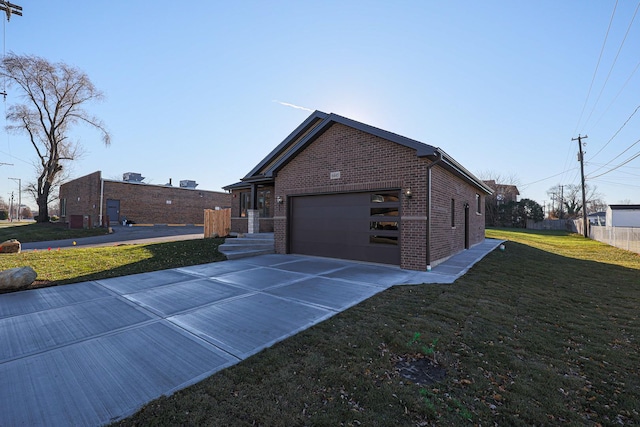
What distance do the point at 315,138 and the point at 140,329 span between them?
336 inches

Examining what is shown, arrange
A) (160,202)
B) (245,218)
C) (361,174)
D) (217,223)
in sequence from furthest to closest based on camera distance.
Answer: (160,202) → (245,218) → (217,223) → (361,174)

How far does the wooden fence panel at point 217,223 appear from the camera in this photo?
16359 mm

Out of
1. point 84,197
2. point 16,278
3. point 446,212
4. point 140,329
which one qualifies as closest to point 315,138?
point 446,212

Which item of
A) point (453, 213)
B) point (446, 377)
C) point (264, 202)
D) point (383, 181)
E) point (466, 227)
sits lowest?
point (446, 377)

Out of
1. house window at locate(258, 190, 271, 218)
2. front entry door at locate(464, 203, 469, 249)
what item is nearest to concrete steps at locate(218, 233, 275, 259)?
house window at locate(258, 190, 271, 218)

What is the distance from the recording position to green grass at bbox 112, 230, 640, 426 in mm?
2496

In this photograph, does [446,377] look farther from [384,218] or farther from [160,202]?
[160,202]

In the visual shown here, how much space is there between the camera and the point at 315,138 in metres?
10.9

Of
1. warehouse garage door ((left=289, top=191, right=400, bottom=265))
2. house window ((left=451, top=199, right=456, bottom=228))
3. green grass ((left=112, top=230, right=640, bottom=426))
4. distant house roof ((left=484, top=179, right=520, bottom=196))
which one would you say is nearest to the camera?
green grass ((left=112, top=230, right=640, bottom=426))

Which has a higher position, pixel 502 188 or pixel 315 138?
pixel 502 188

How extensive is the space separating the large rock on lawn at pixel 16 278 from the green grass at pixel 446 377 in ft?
20.7

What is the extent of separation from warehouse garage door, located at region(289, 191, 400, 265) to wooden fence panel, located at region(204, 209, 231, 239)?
6320mm

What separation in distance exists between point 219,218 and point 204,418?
14.9 meters

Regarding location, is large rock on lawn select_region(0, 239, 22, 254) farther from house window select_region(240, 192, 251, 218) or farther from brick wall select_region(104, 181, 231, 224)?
brick wall select_region(104, 181, 231, 224)
